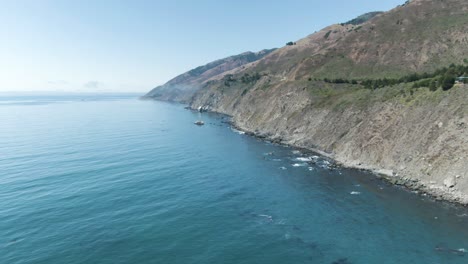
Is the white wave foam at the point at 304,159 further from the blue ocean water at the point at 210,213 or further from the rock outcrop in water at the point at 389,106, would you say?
the rock outcrop in water at the point at 389,106

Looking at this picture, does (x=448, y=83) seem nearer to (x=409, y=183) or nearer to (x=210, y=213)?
(x=409, y=183)

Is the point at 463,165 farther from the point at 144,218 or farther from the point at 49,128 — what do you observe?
the point at 49,128

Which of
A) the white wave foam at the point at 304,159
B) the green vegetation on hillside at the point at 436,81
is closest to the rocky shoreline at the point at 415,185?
the white wave foam at the point at 304,159

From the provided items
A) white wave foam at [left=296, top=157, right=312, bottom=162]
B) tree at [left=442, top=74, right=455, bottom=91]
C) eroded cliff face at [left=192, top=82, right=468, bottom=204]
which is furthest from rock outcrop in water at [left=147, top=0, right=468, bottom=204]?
white wave foam at [left=296, top=157, right=312, bottom=162]

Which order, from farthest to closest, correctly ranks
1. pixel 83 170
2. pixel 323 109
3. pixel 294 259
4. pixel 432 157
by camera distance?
1. pixel 323 109
2. pixel 83 170
3. pixel 432 157
4. pixel 294 259

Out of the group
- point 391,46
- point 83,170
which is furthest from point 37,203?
point 391,46
